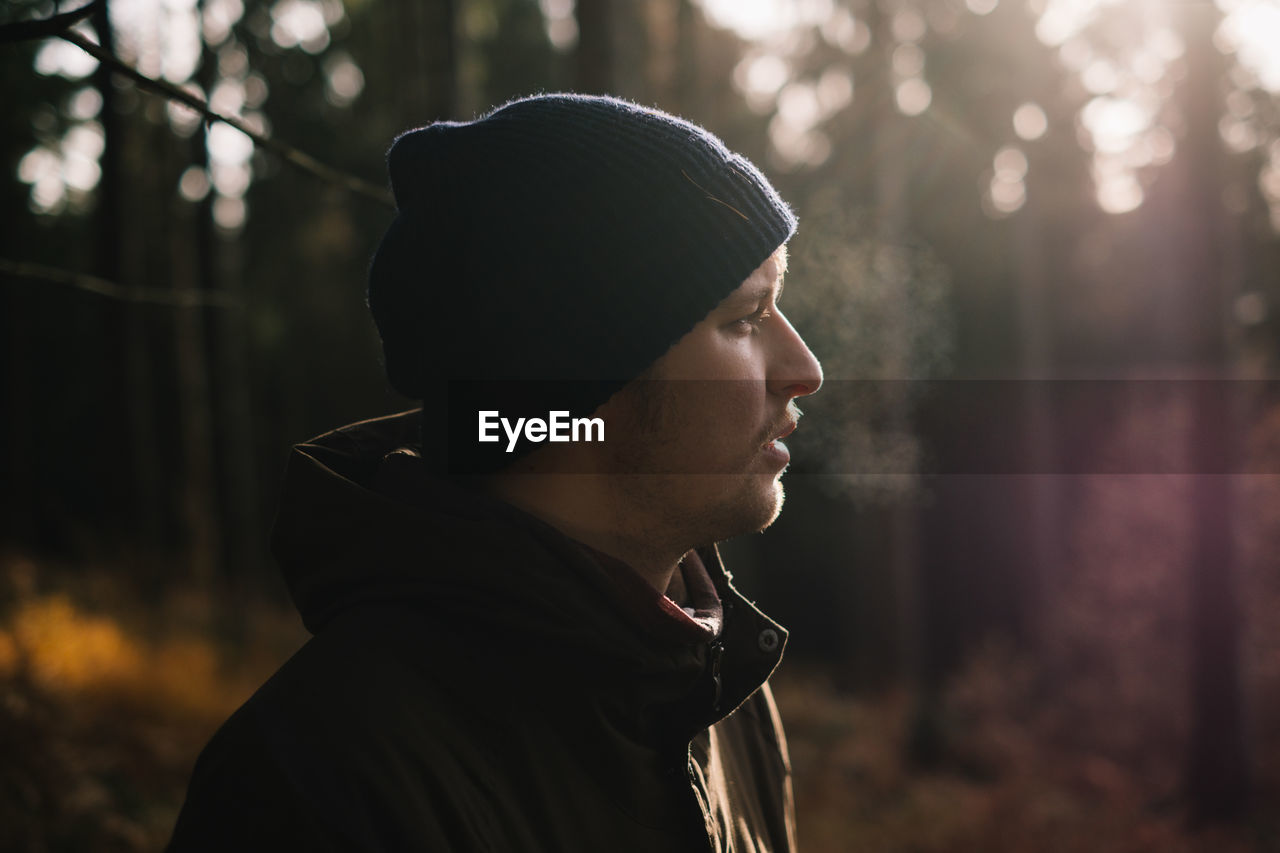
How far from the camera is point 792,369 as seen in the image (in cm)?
188

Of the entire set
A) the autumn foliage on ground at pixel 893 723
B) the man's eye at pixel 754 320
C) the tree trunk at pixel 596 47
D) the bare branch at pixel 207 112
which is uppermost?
the tree trunk at pixel 596 47

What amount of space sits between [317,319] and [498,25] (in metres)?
7.66

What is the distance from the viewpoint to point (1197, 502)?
7742 millimetres

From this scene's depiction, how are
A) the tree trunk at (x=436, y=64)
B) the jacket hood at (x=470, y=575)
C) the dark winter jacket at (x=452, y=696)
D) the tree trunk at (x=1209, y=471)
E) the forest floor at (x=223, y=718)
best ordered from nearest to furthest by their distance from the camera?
the dark winter jacket at (x=452, y=696) < the jacket hood at (x=470, y=575) < the forest floor at (x=223, y=718) < the tree trunk at (x=436, y=64) < the tree trunk at (x=1209, y=471)

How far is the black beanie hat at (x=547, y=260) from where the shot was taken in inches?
68.9

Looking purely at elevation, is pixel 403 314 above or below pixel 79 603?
above

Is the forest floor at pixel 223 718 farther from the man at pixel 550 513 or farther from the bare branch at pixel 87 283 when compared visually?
the man at pixel 550 513

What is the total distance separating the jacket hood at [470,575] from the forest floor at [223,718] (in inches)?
166

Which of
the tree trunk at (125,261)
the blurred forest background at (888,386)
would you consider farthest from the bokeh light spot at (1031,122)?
the tree trunk at (125,261)

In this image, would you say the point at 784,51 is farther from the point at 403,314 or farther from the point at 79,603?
the point at 403,314

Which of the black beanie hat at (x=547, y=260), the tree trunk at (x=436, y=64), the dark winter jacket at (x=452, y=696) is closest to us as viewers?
the dark winter jacket at (x=452, y=696)

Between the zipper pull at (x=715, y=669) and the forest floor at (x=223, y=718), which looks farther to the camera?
the forest floor at (x=223, y=718)

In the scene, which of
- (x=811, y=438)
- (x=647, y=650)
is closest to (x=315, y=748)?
(x=647, y=650)

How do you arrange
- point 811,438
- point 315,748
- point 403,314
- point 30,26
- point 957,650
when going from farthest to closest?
point 957,650, point 811,438, point 403,314, point 30,26, point 315,748
